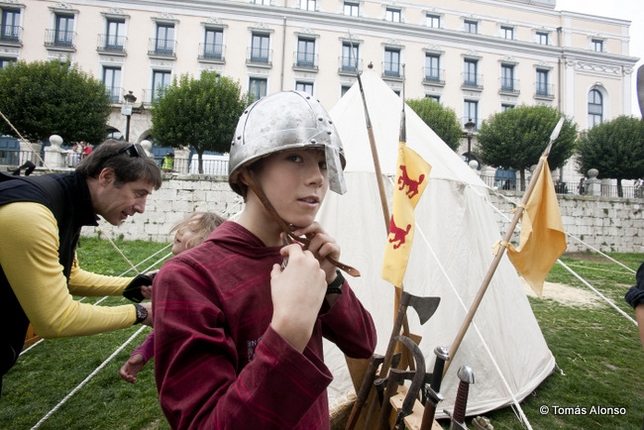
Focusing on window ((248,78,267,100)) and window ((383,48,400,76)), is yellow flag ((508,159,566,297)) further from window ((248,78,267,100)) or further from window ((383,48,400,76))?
window ((383,48,400,76))

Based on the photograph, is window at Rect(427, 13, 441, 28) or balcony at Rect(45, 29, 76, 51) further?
window at Rect(427, 13, 441, 28)

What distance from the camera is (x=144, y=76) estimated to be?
70.7 feet

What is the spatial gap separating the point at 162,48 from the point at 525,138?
23482 mm

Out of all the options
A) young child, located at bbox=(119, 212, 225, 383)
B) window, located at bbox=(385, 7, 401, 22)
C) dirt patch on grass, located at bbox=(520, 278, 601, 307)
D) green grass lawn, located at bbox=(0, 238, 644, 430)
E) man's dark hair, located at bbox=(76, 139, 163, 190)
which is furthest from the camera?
window, located at bbox=(385, 7, 401, 22)

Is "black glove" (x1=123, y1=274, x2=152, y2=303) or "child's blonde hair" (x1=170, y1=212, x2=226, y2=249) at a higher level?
"child's blonde hair" (x1=170, y1=212, x2=226, y2=249)

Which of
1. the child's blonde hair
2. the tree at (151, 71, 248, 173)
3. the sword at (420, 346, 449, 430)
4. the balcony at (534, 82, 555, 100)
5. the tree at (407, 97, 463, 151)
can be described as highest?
the balcony at (534, 82, 555, 100)

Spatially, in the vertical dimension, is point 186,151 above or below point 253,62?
below

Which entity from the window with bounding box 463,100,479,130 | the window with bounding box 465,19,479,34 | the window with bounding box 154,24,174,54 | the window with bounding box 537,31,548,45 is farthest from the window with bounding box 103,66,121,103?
the window with bounding box 537,31,548,45

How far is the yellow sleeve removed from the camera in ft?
4.58

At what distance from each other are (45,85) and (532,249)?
2043cm

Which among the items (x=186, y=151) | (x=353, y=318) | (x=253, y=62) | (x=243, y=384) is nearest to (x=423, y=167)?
(x=353, y=318)

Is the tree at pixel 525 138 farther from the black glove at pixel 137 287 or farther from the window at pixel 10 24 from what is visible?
the window at pixel 10 24

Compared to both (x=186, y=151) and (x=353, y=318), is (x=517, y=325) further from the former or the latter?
(x=186, y=151)

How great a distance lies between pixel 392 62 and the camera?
81.6 ft
